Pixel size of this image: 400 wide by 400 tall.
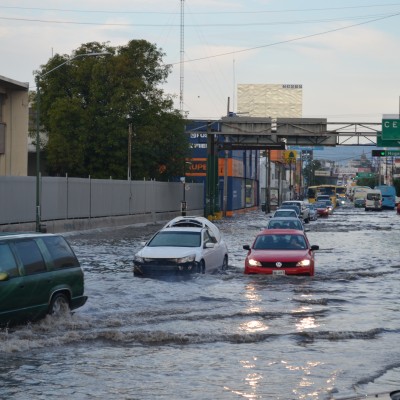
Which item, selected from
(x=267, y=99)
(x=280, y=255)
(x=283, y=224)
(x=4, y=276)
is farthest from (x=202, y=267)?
(x=267, y=99)

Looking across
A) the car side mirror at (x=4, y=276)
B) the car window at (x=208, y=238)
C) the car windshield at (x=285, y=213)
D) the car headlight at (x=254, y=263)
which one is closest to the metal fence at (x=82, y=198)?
the car windshield at (x=285, y=213)

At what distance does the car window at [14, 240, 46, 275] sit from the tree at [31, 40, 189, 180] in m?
50.9

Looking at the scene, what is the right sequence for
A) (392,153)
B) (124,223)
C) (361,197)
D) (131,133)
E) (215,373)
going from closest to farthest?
(215,373) → (124,223) → (131,133) → (392,153) → (361,197)

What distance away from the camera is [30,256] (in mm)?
14398

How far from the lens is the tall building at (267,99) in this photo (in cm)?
18275

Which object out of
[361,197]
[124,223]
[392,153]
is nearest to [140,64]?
[124,223]

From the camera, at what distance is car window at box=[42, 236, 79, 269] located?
592 inches

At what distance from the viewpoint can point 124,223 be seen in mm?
60094

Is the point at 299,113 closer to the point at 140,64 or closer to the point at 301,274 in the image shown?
the point at 140,64

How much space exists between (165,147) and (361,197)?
73.7 m

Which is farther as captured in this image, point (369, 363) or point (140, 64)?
point (140, 64)

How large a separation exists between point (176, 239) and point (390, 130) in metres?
44.2

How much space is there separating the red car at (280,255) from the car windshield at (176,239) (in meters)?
1.51

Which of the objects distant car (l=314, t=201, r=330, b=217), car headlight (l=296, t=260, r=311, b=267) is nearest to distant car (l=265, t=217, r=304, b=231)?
car headlight (l=296, t=260, r=311, b=267)
